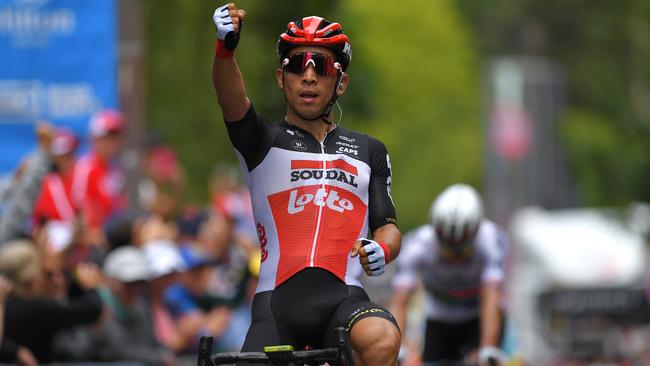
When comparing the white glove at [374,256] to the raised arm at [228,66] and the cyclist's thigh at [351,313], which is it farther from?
the raised arm at [228,66]

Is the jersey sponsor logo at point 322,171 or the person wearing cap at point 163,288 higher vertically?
the jersey sponsor logo at point 322,171

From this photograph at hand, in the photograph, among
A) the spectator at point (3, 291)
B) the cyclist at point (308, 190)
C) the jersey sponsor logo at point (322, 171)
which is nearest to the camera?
the cyclist at point (308, 190)

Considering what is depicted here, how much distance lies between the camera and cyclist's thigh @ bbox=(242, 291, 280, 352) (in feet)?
27.7

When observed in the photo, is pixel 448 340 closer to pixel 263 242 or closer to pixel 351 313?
pixel 263 242

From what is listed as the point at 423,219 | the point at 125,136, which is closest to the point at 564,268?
the point at 125,136

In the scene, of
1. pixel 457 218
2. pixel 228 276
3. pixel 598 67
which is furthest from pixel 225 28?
pixel 598 67

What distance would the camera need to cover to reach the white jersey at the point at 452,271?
13531 millimetres

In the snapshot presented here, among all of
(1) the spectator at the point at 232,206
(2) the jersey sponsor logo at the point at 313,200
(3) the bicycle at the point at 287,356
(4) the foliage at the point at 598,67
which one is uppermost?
(4) the foliage at the point at 598,67

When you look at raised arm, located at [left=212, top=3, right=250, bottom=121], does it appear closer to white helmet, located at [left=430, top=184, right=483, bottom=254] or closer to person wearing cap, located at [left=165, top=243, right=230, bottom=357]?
white helmet, located at [left=430, top=184, right=483, bottom=254]

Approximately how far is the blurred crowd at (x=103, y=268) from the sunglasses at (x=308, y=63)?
3157 mm

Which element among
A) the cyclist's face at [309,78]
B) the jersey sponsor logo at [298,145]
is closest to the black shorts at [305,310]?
the jersey sponsor logo at [298,145]

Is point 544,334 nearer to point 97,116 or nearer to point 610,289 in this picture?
point 610,289

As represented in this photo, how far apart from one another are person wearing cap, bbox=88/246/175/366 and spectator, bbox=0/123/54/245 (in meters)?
0.98

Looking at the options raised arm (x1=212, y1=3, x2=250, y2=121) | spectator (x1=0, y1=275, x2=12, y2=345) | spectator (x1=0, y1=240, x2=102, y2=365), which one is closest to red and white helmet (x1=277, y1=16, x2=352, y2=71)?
raised arm (x1=212, y1=3, x2=250, y2=121)
